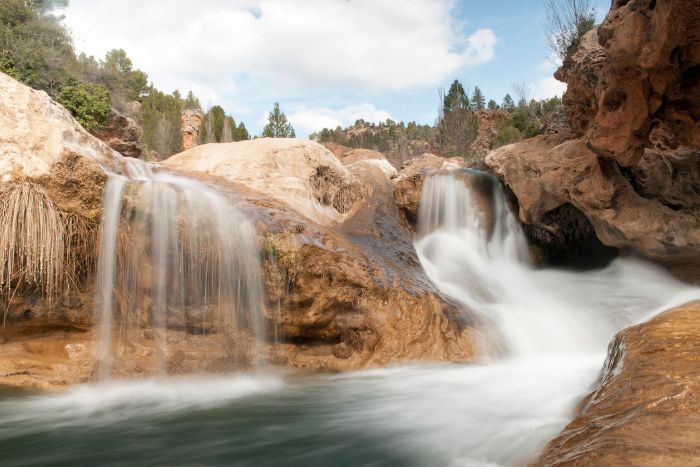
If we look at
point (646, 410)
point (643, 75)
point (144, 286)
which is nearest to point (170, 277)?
point (144, 286)

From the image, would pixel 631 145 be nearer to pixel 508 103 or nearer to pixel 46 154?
pixel 46 154

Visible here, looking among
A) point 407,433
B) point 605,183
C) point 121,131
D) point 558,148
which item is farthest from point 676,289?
point 121,131

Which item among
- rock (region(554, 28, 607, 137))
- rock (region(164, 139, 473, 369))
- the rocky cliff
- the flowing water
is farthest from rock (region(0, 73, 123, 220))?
rock (region(554, 28, 607, 137))

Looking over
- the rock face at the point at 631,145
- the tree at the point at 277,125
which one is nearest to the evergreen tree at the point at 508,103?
the tree at the point at 277,125

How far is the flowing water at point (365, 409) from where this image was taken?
3691mm

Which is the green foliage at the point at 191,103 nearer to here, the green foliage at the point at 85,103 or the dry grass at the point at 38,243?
the green foliage at the point at 85,103

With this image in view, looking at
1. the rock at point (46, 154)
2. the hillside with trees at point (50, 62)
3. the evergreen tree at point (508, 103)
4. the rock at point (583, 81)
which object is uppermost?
the evergreen tree at point (508, 103)

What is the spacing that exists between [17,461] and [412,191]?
9.72 m

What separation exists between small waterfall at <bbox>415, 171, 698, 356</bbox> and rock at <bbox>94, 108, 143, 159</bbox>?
1237 centimetres

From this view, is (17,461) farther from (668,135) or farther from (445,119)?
(445,119)

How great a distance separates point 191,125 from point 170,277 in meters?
53.6

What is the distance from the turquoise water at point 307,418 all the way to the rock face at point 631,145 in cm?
325

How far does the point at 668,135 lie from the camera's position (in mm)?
6836

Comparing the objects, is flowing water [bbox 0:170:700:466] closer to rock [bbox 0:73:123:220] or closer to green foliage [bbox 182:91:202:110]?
rock [bbox 0:73:123:220]
